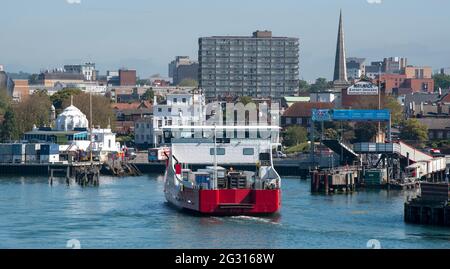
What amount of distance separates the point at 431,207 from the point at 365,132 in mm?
41388

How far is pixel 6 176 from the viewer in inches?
2761

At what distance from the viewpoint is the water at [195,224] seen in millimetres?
32594

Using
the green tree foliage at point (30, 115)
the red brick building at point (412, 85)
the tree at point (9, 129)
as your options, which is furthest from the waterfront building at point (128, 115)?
the red brick building at point (412, 85)

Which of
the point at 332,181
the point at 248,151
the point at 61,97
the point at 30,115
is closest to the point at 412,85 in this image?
the point at 61,97

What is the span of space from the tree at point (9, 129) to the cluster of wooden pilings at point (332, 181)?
3839 cm

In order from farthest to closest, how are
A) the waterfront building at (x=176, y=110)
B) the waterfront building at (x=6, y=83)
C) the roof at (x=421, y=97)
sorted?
the waterfront building at (x=6, y=83) → the roof at (x=421, y=97) → the waterfront building at (x=176, y=110)

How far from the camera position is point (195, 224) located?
3759 cm

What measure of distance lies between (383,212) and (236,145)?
7.01 m

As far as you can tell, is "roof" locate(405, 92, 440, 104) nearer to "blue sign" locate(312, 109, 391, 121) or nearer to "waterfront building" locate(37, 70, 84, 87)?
"blue sign" locate(312, 109, 391, 121)

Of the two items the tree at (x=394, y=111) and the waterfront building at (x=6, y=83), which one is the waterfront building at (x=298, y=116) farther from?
the waterfront building at (x=6, y=83)

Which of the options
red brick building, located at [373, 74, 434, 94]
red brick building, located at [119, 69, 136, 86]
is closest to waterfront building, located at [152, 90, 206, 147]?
red brick building, located at [373, 74, 434, 94]

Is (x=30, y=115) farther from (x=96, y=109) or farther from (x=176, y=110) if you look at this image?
(x=176, y=110)
